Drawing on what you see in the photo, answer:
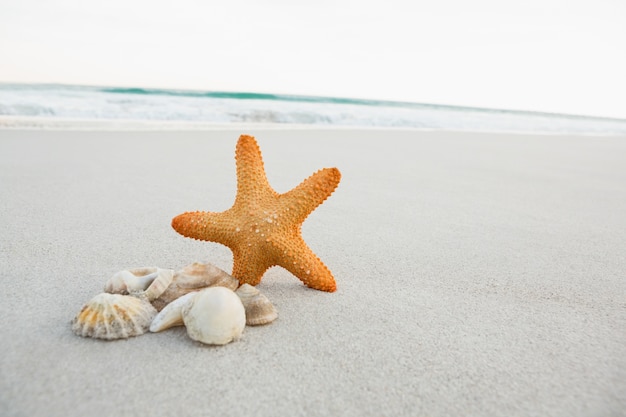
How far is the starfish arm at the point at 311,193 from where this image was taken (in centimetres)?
203

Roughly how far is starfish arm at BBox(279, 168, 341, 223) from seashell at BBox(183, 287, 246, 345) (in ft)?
1.78

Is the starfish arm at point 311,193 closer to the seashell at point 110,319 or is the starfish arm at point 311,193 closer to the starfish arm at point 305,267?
the starfish arm at point 305,267

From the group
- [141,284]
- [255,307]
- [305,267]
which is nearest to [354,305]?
[305,267]

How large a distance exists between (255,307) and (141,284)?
0.41 meters

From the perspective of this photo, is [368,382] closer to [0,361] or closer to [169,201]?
[0,361]

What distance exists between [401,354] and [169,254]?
128 centimetres

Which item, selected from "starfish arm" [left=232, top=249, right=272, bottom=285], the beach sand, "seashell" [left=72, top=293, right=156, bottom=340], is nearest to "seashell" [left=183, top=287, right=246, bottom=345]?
the beach sand

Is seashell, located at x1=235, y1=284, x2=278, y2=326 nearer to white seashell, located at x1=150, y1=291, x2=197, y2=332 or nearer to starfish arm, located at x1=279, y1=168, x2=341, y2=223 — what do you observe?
white seashell, located at x1=150, y1=291, x2=197, y2=332

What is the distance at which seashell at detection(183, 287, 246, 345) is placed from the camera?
1556mm

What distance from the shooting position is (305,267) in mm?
2000

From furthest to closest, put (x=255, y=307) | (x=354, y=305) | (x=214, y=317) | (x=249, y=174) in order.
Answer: (x=249, y=174)
(x=354, y=305)
(x=255, y=307)
(x=214, y=317)

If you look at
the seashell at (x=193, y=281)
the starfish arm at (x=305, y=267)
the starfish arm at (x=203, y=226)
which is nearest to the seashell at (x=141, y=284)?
the seashell at (x=193, y=281)

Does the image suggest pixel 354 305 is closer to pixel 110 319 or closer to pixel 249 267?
pixel 249 267

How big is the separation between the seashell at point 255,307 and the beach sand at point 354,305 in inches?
1.4
